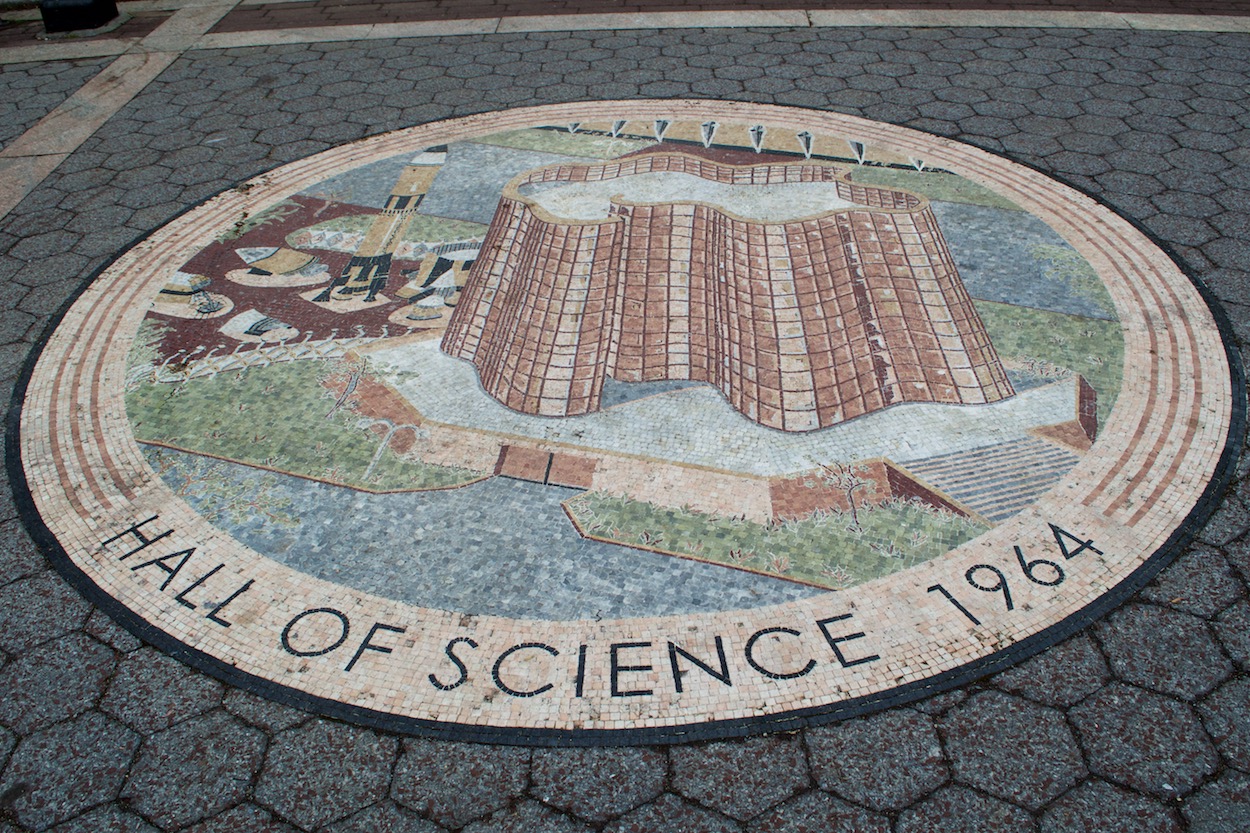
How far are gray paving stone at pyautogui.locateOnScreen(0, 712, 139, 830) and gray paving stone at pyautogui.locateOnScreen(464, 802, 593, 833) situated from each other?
1.36 metres

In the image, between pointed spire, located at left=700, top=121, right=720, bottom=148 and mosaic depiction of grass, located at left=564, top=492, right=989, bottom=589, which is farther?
pointed spire, located at left=700, top=121, right=720, bottom=148

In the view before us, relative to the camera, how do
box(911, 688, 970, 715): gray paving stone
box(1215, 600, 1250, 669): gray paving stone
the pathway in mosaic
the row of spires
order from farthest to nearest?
the row of spires, box(1215, 600, 1250, 669): gray paving stone, box(911, 688, 970, 715): gray paving stone, the pathway in mosaic

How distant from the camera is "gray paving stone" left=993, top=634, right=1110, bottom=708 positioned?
339 centimetres

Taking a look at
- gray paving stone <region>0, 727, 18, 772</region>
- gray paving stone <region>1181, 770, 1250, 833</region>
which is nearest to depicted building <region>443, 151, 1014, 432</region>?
gray paving stone <region>1181, 770, 1250, 833</region>

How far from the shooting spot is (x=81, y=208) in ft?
22.1

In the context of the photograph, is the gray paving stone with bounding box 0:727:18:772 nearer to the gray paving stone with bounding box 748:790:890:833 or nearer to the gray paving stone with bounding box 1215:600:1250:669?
the gray paving stone with bounding box 748:790:890:833

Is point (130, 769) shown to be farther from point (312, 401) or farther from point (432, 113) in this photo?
point (432, 113)

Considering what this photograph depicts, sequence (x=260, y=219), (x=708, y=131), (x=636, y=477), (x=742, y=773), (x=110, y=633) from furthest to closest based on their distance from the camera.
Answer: (x=708, y=131) → (x=260, y=219) → (x=636, y=477) → (x=110, y=633) → (x=742, y=773)

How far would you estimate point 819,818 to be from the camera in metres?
3.06

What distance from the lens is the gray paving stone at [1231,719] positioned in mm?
3178

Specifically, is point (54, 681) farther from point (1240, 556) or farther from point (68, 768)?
point (1240, 556)

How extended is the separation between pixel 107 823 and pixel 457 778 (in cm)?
122

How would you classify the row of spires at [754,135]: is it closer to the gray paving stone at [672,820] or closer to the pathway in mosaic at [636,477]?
the pathway in mosaic at [636,477]

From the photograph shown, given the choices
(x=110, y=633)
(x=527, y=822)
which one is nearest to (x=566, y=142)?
(x=110, y=633)
